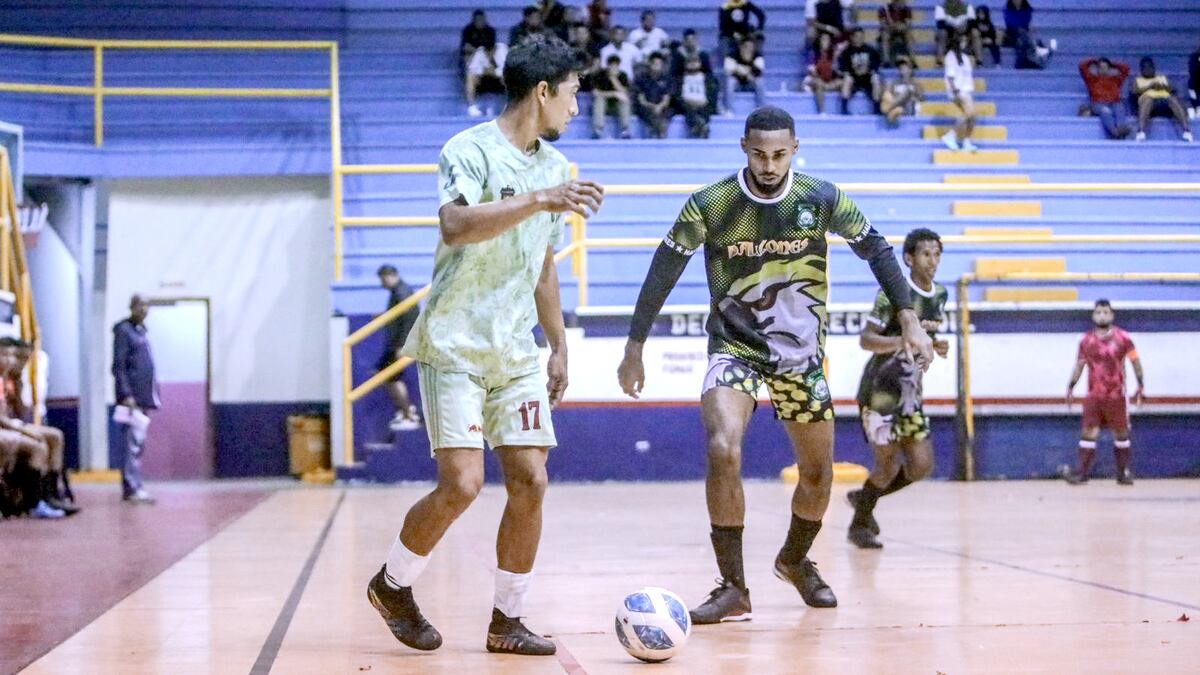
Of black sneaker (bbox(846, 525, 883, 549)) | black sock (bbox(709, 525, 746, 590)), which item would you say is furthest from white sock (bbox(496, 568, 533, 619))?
black sneaker (bbox(846, 525, 883, 549))

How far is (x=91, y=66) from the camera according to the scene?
72.5ft

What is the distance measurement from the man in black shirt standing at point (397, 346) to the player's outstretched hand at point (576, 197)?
43.4ft

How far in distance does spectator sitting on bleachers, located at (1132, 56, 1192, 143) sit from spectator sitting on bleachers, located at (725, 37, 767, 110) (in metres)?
5.13

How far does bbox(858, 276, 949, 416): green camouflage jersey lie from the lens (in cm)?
970

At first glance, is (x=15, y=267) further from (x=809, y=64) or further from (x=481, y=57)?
(x=809, y=64)

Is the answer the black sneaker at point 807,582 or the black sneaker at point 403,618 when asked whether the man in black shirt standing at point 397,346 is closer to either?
the black sneaker at point 807,582

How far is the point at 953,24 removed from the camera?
22922 mm

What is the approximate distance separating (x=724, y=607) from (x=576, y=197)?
2.05 metres

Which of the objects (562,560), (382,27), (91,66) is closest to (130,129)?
(91,66)

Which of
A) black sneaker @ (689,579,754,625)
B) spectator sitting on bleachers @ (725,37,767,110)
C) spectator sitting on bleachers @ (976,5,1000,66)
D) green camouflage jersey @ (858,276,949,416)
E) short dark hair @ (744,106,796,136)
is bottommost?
black sneaker @ (689,579,754,625)

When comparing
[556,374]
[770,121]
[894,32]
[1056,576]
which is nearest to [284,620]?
[556,374]

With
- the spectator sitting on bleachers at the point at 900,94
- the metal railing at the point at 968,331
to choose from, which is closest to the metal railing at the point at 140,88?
the spectator sitting on bleachers at the point at 900,94

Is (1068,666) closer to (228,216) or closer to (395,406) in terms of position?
(395,406)

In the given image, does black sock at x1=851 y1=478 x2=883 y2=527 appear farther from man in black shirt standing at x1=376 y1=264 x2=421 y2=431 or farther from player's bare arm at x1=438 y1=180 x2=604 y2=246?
man in black shirt standing at x1=376 y1=264 x2=421 y2=431
